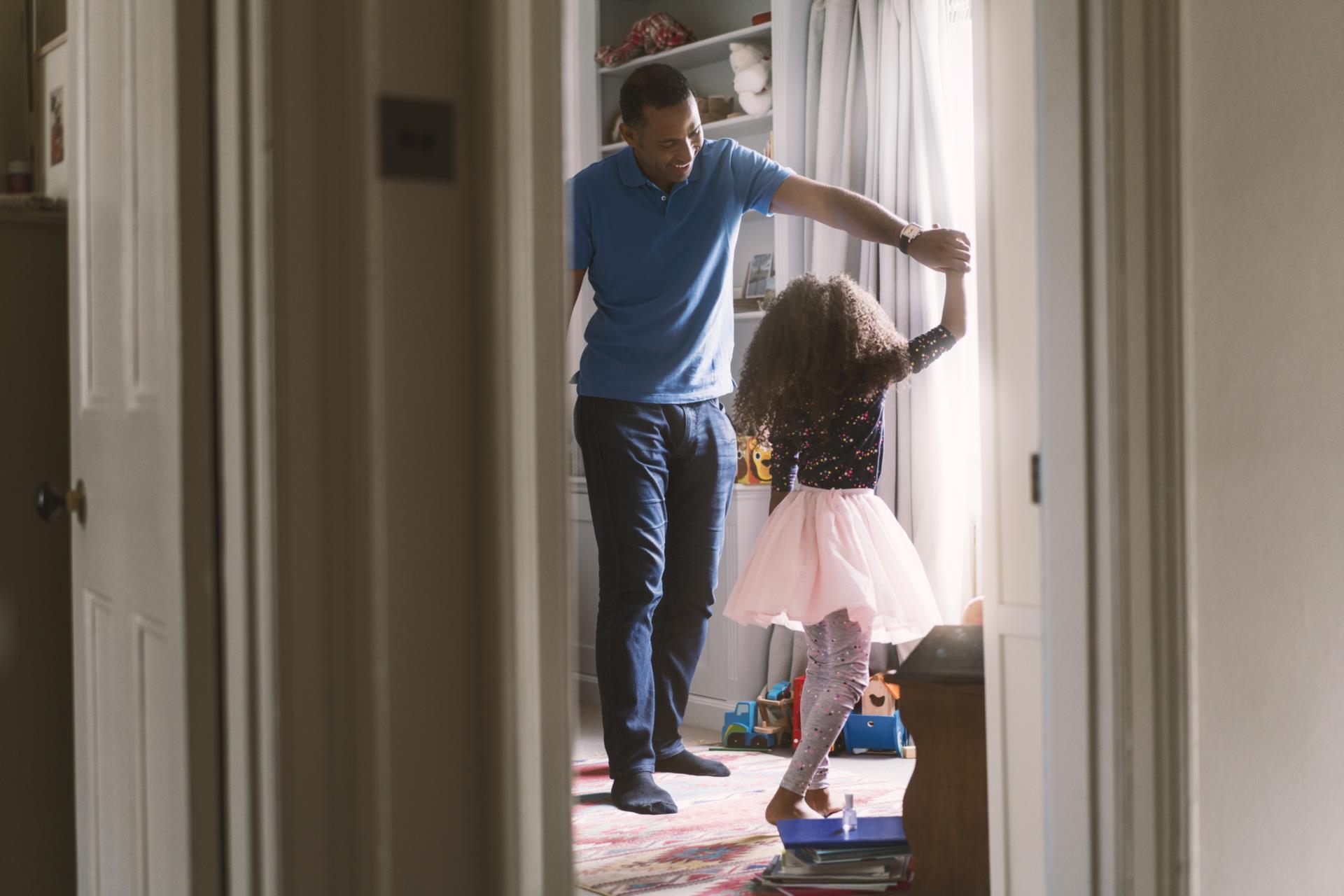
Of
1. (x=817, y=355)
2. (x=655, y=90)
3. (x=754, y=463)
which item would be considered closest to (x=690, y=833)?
(x=817, y=355)

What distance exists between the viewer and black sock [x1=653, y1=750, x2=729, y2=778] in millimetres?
2998

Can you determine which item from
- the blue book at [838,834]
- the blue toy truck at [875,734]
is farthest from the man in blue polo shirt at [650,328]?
the blue toy truck at [875,734]

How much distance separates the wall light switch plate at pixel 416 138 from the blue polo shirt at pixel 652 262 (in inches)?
66.6

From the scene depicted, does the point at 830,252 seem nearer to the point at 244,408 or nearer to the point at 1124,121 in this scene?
the point at 1124,121

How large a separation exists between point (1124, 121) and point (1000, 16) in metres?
0.25

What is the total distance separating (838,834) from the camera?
2.21 m

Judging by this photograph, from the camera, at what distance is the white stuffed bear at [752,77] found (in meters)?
3.71

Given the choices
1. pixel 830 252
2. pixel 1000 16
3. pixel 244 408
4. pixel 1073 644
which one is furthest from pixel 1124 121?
pixel 830 252

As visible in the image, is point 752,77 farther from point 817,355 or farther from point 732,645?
point 732,645

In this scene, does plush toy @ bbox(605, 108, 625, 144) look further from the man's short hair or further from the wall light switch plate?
the wall light switch plate

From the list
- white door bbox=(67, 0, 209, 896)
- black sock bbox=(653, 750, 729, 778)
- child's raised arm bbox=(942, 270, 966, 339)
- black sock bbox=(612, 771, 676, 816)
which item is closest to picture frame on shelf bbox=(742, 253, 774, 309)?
child's raised arm bbox=(942, 270, 966, 339)

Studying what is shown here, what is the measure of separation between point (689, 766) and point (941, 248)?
4.70 feet

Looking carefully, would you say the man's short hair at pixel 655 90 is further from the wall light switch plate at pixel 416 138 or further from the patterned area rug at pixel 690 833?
the wall light switch plate at pixel 416 138

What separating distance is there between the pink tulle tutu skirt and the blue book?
43 centimetres
